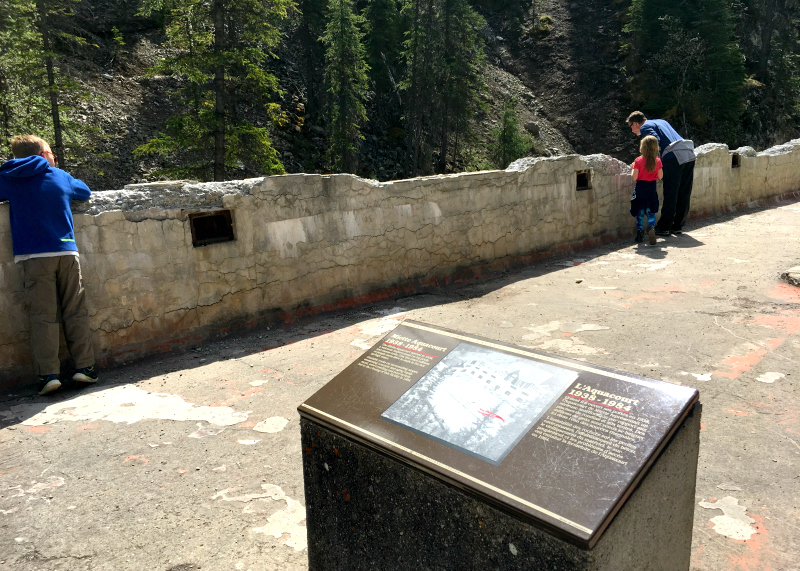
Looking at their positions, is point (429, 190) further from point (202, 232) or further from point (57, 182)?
point (57, 182)

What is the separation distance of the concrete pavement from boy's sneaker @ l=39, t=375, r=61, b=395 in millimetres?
68

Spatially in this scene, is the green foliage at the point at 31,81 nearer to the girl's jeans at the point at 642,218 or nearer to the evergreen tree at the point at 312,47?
the evergreen tree at the point at 312,47

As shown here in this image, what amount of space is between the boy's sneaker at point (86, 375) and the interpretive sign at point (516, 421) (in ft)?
8.06

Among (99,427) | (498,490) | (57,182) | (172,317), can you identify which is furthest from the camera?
(172,317)

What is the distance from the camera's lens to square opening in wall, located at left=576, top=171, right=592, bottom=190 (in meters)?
7.87

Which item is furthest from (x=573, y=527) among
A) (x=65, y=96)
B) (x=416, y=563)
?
(x=65, y=96)

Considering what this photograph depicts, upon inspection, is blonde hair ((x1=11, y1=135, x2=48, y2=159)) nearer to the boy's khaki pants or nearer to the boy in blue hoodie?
the boy in blue hoodie

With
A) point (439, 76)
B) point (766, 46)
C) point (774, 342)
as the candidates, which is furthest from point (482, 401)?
point (766, 46)

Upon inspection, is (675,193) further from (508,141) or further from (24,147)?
(508,141)

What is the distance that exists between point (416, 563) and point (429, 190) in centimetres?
467

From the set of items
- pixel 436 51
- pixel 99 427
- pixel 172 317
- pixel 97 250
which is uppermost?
pixel 436 51

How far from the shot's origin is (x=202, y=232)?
4789 millimetres

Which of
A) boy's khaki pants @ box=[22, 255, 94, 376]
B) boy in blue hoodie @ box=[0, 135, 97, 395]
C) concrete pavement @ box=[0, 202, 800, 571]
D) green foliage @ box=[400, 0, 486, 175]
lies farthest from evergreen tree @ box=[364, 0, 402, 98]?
boy's khaki pants @ box=[22, 255, 94, 376]

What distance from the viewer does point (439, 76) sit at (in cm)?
2481
